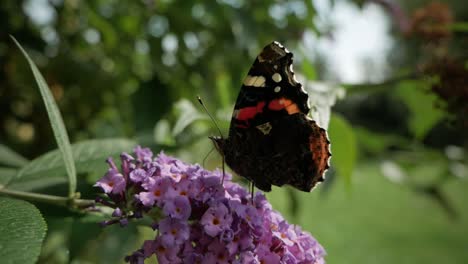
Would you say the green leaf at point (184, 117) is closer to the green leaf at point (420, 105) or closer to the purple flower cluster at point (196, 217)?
the purple flower cluster at point (196, 217)

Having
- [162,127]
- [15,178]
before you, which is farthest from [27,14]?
[15,178]

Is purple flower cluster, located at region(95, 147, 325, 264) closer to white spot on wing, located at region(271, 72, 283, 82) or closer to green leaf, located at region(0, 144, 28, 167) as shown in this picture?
white spot on wing, located at region(271, 72, 283, 82)

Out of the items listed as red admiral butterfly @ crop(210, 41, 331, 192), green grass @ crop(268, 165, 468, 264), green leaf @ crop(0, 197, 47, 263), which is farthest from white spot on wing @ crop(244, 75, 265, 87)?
green grass @ crop(268, 165, 468, 264)

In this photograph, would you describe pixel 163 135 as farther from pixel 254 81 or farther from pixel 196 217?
pixel 196 217

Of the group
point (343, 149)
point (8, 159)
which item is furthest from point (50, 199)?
point (343, 149)

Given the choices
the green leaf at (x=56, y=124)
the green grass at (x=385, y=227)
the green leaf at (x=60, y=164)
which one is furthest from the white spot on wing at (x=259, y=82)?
the green grass at (x=385, y=227)

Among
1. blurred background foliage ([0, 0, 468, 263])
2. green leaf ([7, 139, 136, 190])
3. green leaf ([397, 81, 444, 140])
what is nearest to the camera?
green leaf ([7, 139, 136, 190])
